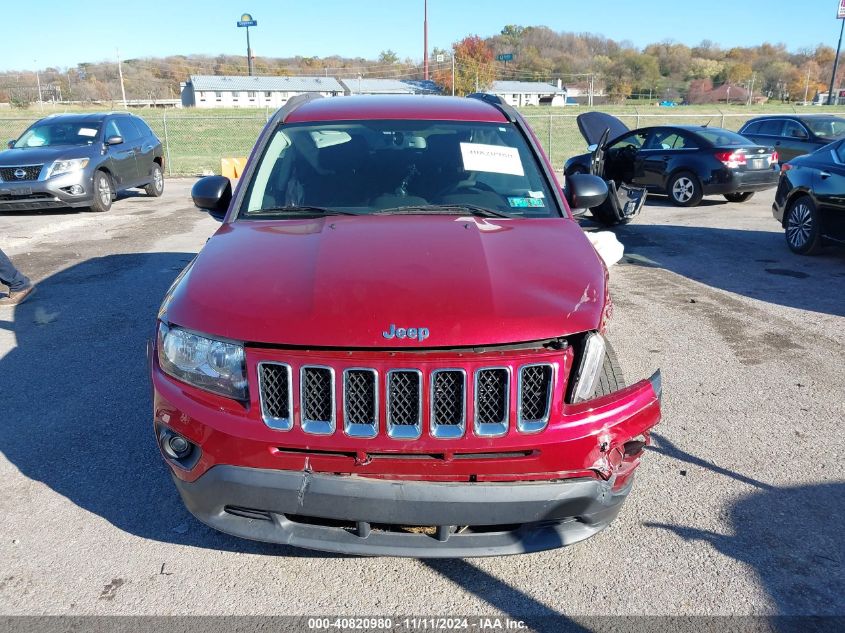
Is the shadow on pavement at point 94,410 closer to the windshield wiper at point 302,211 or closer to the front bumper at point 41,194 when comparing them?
the windshield wiper at point 302,211

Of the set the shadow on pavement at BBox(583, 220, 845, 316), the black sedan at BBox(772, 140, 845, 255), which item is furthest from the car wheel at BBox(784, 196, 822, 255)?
the shadow on pavement at BBox(583, 220, 845, 316)

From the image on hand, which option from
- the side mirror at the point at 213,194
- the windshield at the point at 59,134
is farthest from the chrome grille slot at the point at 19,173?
the side mirror at the point at 213,194

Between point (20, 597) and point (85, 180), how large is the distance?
1118cm

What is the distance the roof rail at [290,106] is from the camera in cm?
435

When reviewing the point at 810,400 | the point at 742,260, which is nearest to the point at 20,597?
the point at 810,400

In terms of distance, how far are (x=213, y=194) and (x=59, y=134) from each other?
10.9m

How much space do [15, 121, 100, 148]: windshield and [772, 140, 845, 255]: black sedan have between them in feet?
37.7

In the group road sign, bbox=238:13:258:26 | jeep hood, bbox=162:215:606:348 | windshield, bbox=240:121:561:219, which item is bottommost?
jeep hood, bbox=162:215:606:348

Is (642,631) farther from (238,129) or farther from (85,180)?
(238,129)

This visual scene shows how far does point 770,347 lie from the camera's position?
5.67 m

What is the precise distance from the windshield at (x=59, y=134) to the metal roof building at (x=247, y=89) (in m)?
73.9

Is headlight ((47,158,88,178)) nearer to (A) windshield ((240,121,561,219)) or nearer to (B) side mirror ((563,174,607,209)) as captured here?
(A) windshield ((240,121,561,219))

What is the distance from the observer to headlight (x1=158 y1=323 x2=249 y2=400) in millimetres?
2586

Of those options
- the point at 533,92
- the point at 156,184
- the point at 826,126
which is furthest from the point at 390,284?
the point at 533,92
